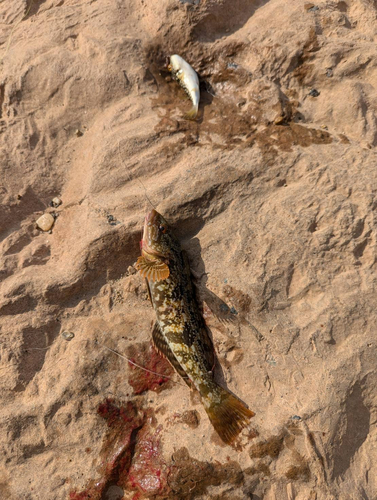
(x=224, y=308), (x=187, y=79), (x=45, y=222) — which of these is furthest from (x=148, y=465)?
(x=187, y=79)

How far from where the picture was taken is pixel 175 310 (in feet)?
13.6

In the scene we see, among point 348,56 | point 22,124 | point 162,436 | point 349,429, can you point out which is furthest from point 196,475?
point 348,56

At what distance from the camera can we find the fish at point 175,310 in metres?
3.97

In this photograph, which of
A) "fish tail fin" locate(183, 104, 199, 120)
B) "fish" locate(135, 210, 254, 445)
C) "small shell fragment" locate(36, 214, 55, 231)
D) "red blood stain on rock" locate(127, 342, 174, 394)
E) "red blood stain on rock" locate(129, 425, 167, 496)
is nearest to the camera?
"red blood stain on rock" locate(129, 425, 167, 496)

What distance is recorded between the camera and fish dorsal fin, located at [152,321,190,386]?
13.5ft

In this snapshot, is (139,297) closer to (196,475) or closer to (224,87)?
(196,475)

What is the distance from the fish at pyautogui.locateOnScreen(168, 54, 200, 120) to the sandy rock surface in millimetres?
165

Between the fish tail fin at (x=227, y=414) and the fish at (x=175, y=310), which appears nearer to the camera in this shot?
the fish tail fin at (x=227, y=414)

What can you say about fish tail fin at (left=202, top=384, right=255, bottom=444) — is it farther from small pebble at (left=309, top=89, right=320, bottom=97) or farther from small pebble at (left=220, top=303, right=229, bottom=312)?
small pebble at (left=309, top=89, right=320, bottom=97)

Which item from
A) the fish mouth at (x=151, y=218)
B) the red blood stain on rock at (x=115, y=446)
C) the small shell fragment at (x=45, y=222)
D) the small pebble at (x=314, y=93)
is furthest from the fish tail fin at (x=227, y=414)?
the small pebble at (x=314, y=93)

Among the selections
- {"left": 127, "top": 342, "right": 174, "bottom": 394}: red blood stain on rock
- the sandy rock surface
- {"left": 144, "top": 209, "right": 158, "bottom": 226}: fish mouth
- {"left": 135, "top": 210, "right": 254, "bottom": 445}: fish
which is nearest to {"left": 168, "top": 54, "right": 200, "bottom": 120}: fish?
the sandy rock surface

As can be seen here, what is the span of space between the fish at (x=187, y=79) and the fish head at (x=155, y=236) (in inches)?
60.9

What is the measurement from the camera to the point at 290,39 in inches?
194

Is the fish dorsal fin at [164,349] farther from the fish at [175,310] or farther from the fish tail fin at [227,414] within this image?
the fish tail fin at [227,414]
